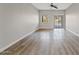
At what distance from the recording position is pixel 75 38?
5.05 meters

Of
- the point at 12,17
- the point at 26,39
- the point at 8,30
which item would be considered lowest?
the point at 26,39

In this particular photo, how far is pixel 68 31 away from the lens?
5.71 m

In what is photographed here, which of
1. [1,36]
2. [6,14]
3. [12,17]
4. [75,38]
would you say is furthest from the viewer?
[75,38]

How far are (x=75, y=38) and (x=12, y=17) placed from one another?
233cm

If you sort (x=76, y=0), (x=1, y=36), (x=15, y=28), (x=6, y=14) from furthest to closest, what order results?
1. (x=15, y=28)
2. (x=6, y=14)
3. (x=1, y=36)
4. (x=76, y=0)

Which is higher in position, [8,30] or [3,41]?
[8,30]

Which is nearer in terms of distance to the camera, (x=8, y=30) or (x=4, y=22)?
(x=4, y=22)
